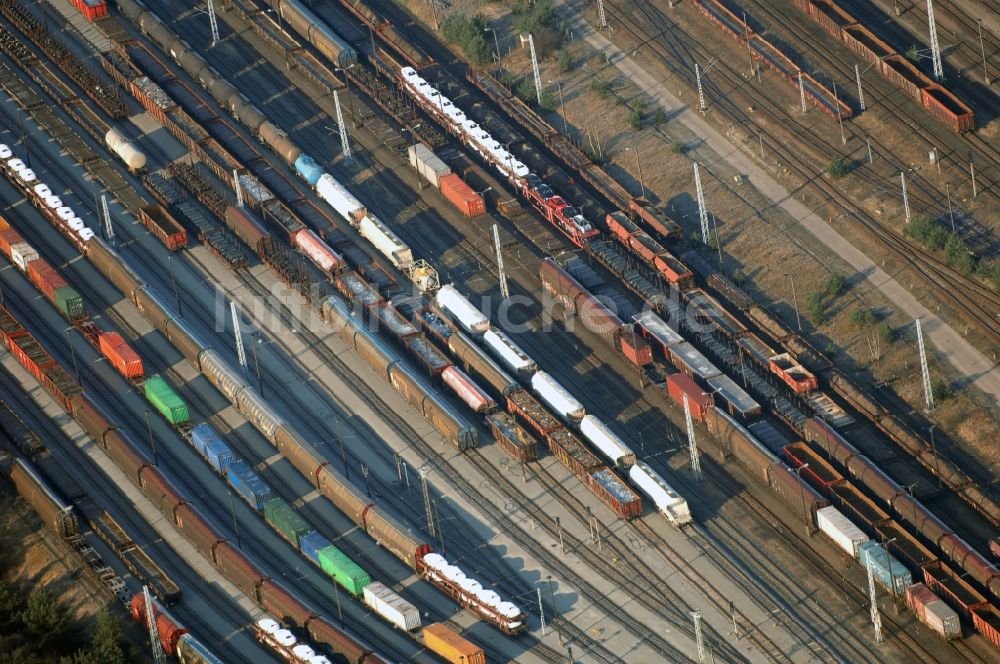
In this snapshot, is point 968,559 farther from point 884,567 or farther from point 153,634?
point 153,634

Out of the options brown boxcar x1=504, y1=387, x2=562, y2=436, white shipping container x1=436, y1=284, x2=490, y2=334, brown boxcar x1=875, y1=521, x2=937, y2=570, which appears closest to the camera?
brown boxcar x1=875, y1=521, x2=937, y2=570

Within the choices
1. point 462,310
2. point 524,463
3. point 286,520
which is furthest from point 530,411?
point 286,520

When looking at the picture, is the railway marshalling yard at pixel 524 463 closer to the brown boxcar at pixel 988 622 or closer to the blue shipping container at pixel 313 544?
the blue shipping container at pixel 313 544

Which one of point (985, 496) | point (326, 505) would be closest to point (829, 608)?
point (985, 496)

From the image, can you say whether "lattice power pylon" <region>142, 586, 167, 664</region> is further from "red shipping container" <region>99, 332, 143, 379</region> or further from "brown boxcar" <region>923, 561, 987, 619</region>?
"brown boxcar" <region>923, 561, 987, 619</region>

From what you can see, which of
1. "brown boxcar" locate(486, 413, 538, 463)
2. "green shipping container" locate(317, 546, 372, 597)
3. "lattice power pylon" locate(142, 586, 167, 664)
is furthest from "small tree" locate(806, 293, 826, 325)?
"lattice power pylon" locate(142, 586, 167, 664)
